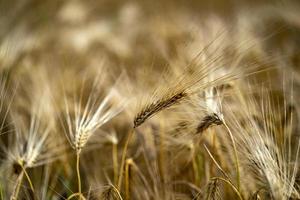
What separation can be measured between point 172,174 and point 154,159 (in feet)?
0.26

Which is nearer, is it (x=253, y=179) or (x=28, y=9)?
(x=253, y=179)

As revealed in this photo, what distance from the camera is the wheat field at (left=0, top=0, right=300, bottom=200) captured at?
0.88 m

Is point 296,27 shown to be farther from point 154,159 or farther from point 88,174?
point 88,174

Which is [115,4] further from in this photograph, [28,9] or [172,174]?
[172,174]

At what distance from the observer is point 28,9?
2.11 m

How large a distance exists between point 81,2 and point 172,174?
4.15 feet

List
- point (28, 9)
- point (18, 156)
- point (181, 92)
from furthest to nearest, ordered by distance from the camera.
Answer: point (28, 9) → point (18, 156) → point (181, 92)

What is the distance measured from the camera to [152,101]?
853 millimetres

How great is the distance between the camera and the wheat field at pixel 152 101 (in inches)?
34.6

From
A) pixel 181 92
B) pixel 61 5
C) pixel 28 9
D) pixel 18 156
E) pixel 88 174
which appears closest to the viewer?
pixel 181 92

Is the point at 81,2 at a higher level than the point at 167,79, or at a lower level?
higher

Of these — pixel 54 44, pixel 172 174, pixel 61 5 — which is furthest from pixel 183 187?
pixel 61 5

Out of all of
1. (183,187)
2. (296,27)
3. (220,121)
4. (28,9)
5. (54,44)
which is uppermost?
(28,9)

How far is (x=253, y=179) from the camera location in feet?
3.43
